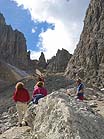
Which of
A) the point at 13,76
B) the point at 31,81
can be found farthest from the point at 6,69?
the point at 31,81

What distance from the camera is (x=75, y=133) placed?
30.2 ft

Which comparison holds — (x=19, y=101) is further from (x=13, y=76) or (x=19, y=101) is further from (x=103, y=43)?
(x=13, y=76)

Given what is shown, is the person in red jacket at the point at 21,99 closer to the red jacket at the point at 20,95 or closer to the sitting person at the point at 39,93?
the red jacket at the point at 20,95

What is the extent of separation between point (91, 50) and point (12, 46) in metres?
89.8

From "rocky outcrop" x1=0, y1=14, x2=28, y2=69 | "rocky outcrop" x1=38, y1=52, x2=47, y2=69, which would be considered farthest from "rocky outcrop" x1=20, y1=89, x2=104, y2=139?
"rocky outcrop" x1=38, y1=52, x2=47, y2=69

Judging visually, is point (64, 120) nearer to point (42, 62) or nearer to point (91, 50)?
point (91, 50)

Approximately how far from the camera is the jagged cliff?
6462cm

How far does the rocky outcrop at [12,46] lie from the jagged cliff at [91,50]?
7049 centimetres

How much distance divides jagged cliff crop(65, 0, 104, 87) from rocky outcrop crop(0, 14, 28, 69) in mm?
70493

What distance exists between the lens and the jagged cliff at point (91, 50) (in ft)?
212

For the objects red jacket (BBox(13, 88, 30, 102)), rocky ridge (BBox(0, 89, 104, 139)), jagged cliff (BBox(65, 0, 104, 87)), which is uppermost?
jagged cliff (BBox(65, 0, 104, 87))

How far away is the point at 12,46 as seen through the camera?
157 m

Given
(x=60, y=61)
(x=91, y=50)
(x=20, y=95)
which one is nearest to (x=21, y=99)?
(x=20, y=95)

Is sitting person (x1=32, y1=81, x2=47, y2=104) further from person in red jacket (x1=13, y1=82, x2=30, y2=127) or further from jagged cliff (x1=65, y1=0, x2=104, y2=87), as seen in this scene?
A: jagged cliff (x1=65, y1=0, x2=104, y2=87)
